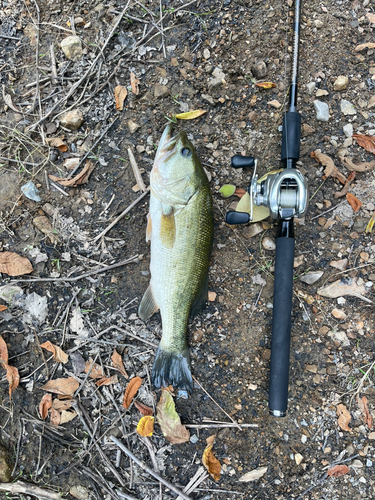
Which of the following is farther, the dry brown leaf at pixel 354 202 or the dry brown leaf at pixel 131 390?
the dry brown leaf at pixel 354 202

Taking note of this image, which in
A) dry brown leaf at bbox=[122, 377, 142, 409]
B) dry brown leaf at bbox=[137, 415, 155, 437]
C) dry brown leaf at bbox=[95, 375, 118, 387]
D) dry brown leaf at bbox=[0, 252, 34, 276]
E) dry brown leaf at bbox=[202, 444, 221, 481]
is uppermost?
dry brown leaf at bbox=[0, 252, 34, 276]

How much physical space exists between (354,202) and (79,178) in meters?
2.52

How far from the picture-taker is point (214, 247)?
3090 millimetres

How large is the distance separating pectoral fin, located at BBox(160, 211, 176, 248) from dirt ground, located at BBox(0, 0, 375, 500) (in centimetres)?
40

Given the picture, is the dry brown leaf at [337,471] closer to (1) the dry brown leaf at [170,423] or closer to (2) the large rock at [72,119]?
(1) the dry brown leaf at [170,423]

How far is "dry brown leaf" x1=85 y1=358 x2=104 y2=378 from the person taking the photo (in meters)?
2.99

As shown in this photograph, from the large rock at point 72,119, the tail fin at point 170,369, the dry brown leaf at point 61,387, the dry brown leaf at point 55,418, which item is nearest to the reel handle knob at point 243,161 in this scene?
the large rock at point 72,119

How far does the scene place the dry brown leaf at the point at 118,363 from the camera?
117 inches

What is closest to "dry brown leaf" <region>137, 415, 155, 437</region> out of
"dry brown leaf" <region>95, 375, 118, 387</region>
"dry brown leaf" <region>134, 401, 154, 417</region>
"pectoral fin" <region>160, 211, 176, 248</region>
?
"dry brown leaf" <region>134, 401, 154, 417</region>

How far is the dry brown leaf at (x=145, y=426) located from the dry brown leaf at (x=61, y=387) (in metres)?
0.65

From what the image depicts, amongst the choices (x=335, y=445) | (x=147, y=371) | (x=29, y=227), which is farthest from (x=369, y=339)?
(x=29, y=227)

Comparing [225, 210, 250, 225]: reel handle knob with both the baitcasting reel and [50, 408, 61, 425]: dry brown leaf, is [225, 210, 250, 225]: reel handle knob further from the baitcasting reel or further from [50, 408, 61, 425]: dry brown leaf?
[50, 408, 61, 425]: dry brown leaf

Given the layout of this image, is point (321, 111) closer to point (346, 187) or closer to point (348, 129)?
point (348, 129)

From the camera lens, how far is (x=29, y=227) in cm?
309
